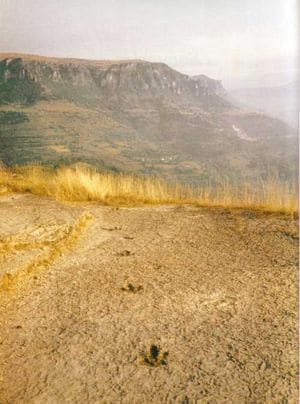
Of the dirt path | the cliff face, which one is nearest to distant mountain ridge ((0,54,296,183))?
the cliff face

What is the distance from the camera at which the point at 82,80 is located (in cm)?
16612

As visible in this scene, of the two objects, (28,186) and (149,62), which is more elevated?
(149,62)

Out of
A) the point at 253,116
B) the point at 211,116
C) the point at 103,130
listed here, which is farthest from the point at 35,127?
the point at 253,116

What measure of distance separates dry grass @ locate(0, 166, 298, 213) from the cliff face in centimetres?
12795

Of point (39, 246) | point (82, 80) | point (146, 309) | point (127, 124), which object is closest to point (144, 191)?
point (39, 246)

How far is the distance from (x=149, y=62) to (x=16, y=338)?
204904mm

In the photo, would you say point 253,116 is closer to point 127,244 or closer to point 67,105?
point 67,105

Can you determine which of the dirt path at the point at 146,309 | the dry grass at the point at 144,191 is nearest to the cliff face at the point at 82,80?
the dry grass at the point at 144,191

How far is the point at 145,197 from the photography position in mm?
6797

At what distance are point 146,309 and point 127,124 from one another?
470 ft

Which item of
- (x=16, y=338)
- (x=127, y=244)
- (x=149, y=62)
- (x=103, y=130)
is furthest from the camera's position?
(x=149, y=62)

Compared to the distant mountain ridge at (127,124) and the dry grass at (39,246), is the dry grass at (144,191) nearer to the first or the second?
the dry grass at (39,246)

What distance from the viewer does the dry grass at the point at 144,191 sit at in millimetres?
6289

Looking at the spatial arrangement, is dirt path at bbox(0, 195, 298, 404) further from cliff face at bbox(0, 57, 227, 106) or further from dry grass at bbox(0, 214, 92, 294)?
cliff face at bbox(0, 57, 227, 106)
